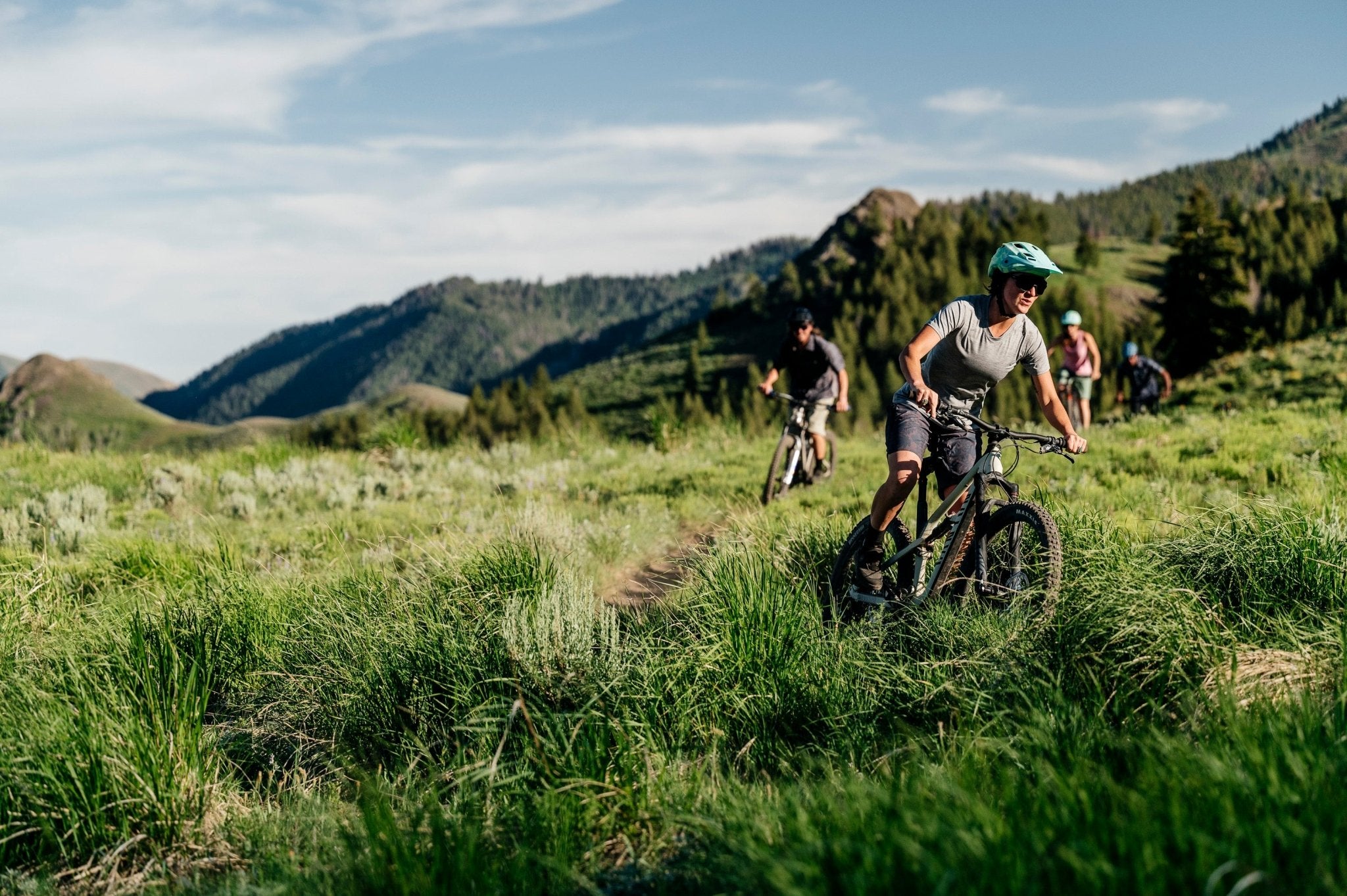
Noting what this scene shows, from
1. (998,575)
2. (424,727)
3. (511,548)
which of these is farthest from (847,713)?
(511,548)

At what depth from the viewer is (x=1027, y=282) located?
213 inches

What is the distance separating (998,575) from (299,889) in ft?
12.9

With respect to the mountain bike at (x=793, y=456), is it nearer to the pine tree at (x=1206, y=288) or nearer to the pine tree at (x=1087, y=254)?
the pine tree at (x=1206, y=288)

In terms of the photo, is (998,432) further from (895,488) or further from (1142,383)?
(1142,383)

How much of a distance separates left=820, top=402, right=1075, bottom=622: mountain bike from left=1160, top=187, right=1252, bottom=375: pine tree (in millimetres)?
70992

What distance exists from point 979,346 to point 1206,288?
237 feet

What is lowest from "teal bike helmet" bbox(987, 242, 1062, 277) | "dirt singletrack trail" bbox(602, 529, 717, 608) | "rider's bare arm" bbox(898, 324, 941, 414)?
"dirt singletrack trail" bbox(602, 529, 717, 608)

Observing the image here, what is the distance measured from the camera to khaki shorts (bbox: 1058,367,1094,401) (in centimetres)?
1562

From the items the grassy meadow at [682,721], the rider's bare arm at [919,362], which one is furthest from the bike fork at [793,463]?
the rider's bare arm at [919,362]

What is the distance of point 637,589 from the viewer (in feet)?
24.6

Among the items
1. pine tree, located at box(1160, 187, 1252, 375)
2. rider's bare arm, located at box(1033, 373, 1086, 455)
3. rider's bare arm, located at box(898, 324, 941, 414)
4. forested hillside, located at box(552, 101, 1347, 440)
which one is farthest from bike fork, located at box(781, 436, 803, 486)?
pine tree, located at box(1160, 187, 1252, 375)

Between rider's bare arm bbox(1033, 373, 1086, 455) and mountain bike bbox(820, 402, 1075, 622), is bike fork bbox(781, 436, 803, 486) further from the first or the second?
rider's bare arm bbox(1033, 373, 1086, 455)

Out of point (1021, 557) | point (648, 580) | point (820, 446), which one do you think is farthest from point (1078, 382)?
point (1021, 557)

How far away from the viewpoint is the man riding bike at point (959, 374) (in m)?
5.38
